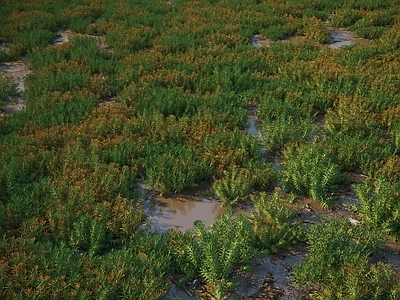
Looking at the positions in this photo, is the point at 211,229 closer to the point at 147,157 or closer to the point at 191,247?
the point at 191,247

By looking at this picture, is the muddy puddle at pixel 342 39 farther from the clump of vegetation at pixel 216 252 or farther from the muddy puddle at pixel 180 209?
the clump of vegetation at pixel 216 252

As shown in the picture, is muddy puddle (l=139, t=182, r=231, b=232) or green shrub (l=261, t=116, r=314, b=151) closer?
muddy puddle (l=139, t=182, r=231, b=232)

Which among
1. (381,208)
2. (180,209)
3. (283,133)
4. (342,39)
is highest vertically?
(381,208)

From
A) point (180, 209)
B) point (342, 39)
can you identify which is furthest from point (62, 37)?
point (180, 209)

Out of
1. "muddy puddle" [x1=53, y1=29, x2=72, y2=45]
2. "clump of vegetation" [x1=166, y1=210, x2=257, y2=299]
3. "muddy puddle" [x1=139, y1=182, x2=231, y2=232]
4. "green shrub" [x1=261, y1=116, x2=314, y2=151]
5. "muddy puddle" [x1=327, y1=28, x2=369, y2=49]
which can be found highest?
"clump of vegetation" [x1=166, y1=210, x2=257, y2=299]

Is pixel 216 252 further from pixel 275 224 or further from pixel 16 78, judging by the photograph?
pixel 16 78

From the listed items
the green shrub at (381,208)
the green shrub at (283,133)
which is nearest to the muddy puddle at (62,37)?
the green shrub at (283,133)

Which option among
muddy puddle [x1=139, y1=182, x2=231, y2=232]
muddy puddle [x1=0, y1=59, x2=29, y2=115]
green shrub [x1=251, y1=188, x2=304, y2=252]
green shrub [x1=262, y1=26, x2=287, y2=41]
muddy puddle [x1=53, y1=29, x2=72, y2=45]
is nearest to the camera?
green shrub [x1=251, y1=188, x2=304, y2=252]

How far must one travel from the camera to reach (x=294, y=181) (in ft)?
22.5

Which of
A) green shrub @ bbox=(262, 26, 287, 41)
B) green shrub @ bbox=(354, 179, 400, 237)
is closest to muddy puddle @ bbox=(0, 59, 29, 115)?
green shrub @ bbox=(354, 179, 400, 237)

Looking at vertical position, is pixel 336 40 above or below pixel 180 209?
below

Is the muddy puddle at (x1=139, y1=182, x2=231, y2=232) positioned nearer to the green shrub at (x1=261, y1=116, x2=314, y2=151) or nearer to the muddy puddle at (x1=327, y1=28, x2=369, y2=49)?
the green shrub at (x1=261, y1=116, x2=314, y2=151)

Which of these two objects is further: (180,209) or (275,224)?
(180,209)

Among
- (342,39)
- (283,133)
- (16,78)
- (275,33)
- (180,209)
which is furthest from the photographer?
(342,39)
